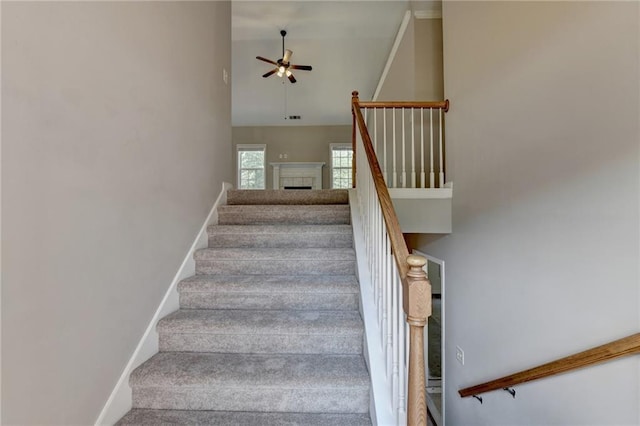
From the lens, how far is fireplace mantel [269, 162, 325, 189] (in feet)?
32.2

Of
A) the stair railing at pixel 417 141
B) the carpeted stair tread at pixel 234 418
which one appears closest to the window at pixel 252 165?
the stair railing at pixel 417 141

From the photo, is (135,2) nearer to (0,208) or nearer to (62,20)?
(62,20)

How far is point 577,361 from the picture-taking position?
4.97 feet

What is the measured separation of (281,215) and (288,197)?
403 millimetres

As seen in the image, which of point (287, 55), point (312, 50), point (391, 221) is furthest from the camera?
point (312, 50)

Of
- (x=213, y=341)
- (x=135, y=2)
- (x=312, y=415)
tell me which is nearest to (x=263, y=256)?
(x=213, y=341)

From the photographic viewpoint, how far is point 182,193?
219cm

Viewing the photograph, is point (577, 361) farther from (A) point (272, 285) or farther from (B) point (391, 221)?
(A) point (272, 285)

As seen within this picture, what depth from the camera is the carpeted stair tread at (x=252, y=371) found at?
1.53 meters

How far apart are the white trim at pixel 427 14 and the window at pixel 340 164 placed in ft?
18.6

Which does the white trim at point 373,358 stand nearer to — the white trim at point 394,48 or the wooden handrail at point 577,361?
the wooden handrail at point 577,361

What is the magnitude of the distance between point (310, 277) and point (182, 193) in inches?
44.1

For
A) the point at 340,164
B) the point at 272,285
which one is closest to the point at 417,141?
the point at 272,285

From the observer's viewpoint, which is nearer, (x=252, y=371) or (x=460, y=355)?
(x=252, y=371)
